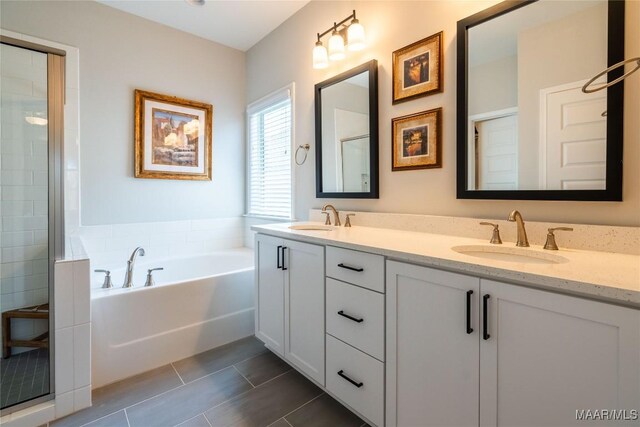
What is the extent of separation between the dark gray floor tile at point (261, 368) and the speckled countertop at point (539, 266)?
38.7 inches

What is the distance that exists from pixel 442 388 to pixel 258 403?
102cm

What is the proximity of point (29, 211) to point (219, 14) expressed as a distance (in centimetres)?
208

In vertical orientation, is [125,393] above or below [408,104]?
below

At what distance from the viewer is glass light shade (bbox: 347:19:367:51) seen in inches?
73.8

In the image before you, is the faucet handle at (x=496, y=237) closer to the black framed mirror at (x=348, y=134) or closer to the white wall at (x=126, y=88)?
the black framed mirror at (x=348, y=134)

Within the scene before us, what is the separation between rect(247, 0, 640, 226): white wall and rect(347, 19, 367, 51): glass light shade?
4.1 inches

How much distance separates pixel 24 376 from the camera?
1.60m

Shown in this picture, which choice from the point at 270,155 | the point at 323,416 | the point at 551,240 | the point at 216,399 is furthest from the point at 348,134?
the point at 216,399

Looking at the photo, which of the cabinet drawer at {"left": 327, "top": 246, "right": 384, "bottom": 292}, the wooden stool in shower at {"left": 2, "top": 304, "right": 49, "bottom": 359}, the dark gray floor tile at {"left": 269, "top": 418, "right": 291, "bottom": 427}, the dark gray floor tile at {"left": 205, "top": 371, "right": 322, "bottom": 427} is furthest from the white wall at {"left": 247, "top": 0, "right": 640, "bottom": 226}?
the wooden stool in shower at {"left": 2, "top": 304, "right": 49, "bottom": 359}

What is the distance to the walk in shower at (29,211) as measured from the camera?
5.12 ft

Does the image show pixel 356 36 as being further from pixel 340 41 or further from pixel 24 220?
pixel 24 220

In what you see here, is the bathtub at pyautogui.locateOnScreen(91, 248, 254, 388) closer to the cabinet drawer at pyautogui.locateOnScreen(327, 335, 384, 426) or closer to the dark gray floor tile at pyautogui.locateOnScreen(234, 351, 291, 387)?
the dark gray floor tile at pyautogui.locateOnScreen(234, 351, 291, 387)

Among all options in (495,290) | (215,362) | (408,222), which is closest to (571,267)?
(495,290)

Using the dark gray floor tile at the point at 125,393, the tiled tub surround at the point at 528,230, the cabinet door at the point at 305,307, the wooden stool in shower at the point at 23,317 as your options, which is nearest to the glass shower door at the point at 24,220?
the wooden stool in shower at the point at 23,317
